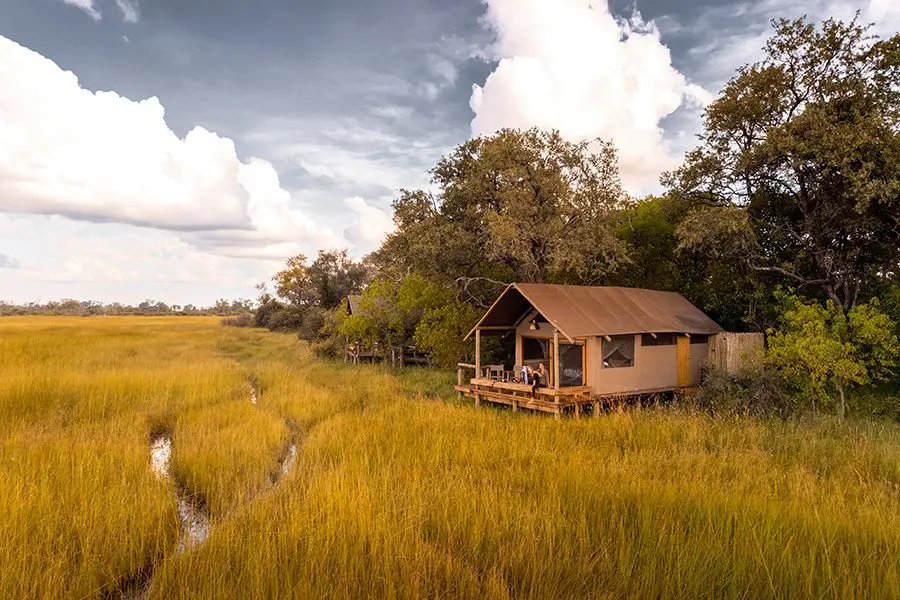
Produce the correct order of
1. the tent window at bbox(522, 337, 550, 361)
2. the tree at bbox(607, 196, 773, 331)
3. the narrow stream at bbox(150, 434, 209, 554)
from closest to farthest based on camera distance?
the narrow stream at bbox(150, 434, 209, 554) < the tent window at bbox(522, 337, 550, 361) < the tree at bbox(607, 196, 773, 331)

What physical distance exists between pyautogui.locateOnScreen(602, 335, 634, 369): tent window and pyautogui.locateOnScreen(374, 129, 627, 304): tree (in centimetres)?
473

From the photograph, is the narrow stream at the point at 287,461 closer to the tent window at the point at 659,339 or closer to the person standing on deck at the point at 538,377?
the person standing on deck at the point at 538,377

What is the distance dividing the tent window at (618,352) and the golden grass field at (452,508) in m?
3.24

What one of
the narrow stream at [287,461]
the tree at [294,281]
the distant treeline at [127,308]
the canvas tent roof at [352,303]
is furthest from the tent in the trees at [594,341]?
the distant treeline at [127,308]

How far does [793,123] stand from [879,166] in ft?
9.75

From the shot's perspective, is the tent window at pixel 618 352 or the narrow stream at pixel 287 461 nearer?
the narrow stream at pixel 287 461

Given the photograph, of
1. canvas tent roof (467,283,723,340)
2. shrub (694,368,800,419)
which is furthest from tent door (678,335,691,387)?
shrub (694,368,800,419)

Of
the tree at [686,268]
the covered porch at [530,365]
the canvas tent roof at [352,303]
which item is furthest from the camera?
the canvas tent roof at [352,303]

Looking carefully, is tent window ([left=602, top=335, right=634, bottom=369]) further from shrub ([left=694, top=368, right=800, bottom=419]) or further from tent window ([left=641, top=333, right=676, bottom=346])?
shrub ([left=694, top=368, right=800, bottom=419])

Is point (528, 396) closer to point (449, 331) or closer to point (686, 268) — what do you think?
point (449, 331)

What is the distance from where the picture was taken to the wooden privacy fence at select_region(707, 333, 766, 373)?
59.1 feet

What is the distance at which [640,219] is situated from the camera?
27.0 metres

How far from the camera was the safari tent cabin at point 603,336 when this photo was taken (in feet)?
52.5

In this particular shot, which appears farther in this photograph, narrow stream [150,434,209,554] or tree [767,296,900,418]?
tree [767,296,900,418]
